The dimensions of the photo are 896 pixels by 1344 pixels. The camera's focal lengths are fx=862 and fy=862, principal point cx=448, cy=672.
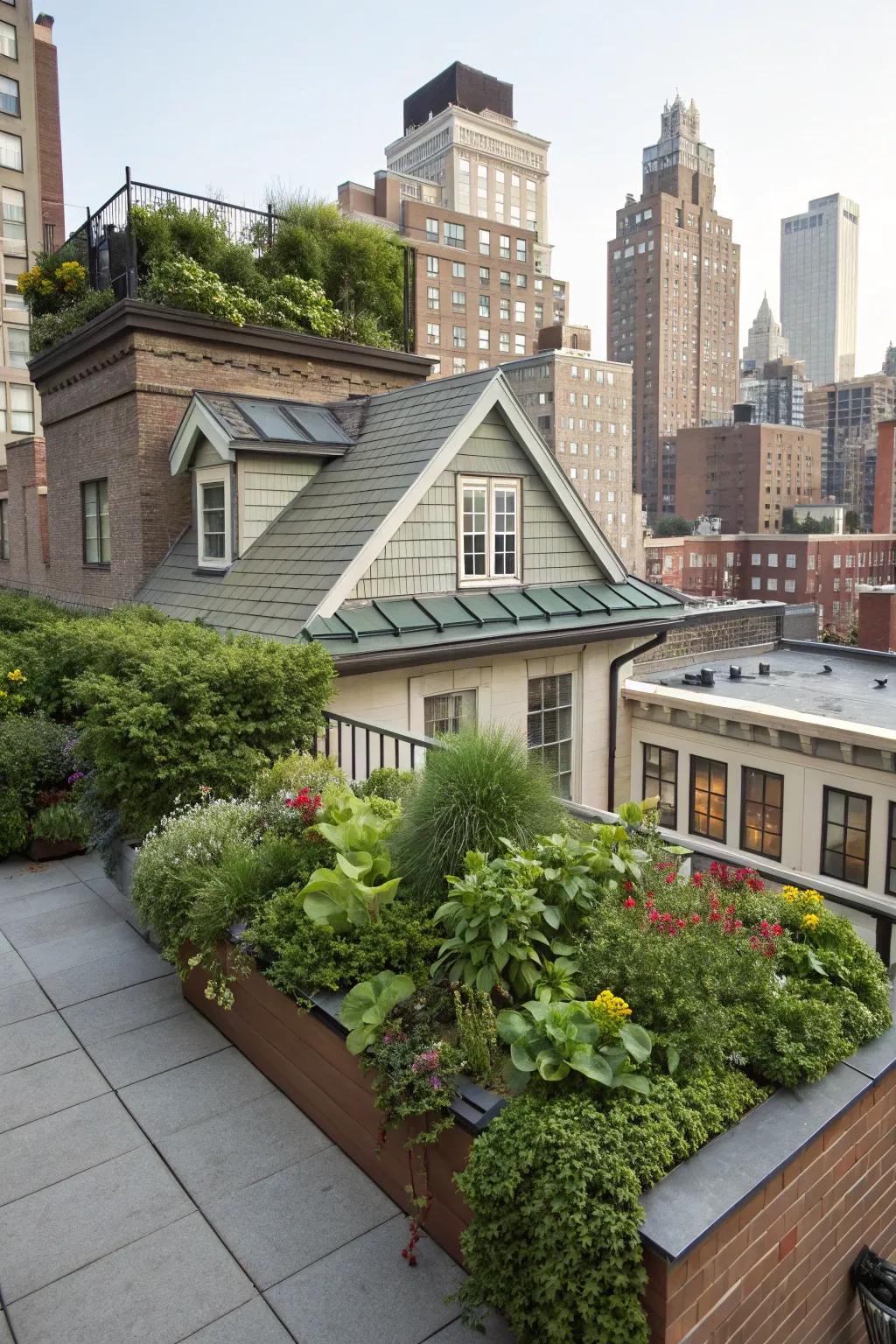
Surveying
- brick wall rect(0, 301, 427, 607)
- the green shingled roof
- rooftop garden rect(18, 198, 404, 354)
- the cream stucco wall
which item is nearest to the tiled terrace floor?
the cream stucco wall

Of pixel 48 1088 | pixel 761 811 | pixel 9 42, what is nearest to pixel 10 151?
pixel 9 42

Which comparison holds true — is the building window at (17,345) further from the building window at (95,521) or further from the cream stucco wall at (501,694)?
the cream stucco wall at (501,694)

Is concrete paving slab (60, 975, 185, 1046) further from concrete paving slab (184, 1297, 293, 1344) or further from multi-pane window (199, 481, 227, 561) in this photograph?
multi-pane window (199, 481, 227, 561)

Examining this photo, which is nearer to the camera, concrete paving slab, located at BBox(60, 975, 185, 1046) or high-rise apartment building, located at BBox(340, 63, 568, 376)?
concrete paving slab, located at BBox(60, 975, 185, 1046)

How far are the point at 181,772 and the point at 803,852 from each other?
44.3 ft

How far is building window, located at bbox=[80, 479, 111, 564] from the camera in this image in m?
14.0

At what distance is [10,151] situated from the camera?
49500 millimetres

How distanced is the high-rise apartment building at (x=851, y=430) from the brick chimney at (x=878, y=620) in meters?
161

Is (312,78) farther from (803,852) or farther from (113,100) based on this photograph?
(803,852)

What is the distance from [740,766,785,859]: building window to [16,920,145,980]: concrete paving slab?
539 inches

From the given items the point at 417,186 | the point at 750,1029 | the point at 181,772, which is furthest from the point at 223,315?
the point at 417,186

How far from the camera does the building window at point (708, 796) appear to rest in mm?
17969

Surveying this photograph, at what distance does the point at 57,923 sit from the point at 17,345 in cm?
5098

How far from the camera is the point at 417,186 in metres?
109
